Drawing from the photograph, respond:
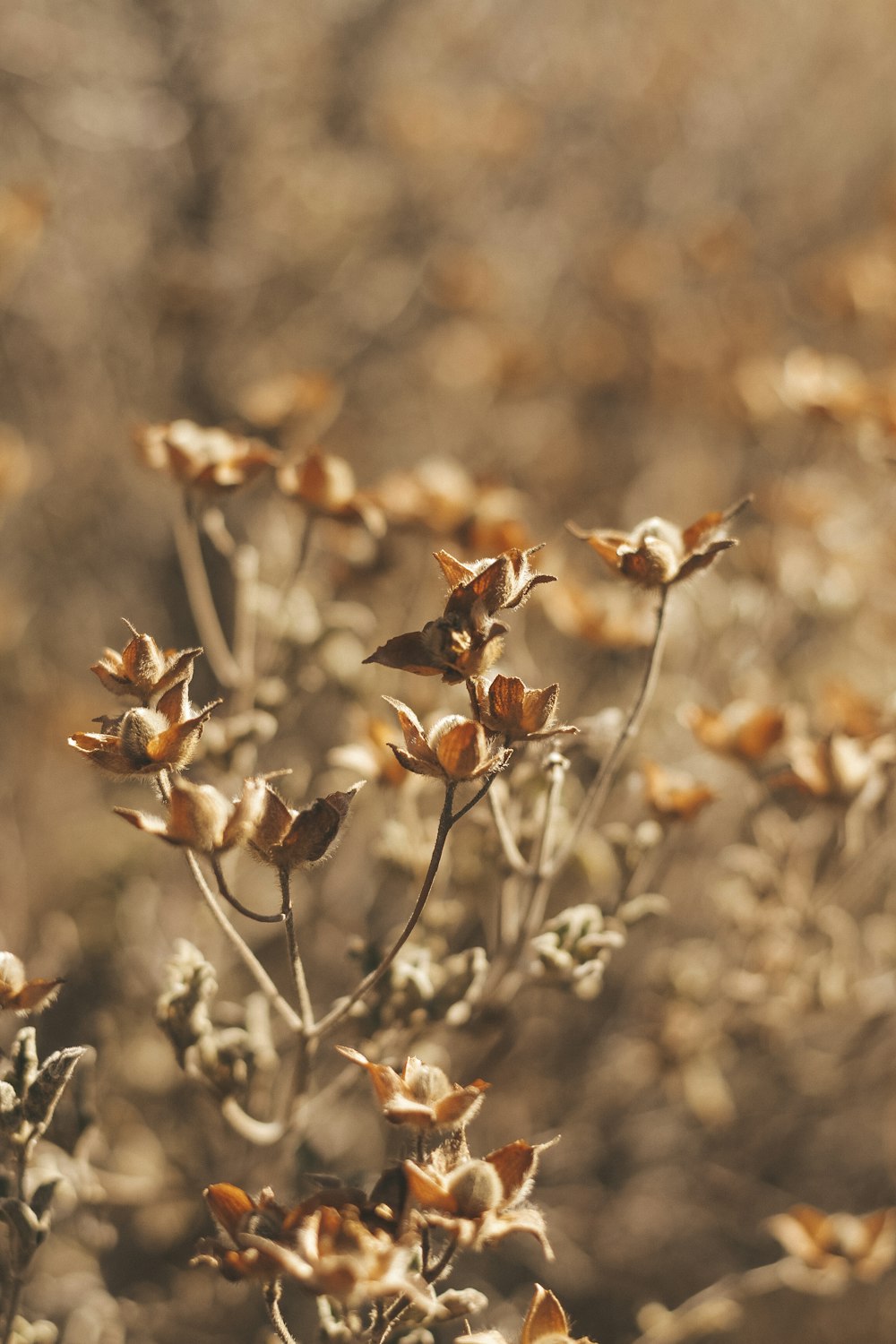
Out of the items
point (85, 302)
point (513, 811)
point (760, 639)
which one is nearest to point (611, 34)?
point (85, 302)

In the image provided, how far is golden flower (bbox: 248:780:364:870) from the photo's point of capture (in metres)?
1.02

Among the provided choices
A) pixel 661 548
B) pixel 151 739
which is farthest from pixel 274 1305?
pixel 661 548

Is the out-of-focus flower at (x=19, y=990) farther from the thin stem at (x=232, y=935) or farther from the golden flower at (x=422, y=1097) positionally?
the golden flower at (x=422, y=1097)

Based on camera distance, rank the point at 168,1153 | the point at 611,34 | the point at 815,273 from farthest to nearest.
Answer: the point at 611,34 < the point at 815,273 < the point at 168,1153

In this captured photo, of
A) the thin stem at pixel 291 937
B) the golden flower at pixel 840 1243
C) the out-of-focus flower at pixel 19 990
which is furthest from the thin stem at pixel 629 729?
the golden flower at pixel 840 1243

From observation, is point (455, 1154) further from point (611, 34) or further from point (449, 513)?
point (611, 34)

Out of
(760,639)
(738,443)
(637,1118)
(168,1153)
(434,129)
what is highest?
(434,129)

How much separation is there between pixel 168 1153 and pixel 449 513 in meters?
1.47

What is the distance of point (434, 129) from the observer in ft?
13.0

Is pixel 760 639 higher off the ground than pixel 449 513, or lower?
lower

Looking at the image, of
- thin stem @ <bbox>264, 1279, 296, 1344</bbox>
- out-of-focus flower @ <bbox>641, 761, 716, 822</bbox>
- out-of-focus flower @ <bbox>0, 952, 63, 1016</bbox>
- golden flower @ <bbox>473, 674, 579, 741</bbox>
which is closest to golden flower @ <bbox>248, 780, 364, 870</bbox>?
golden flower @ <bbox>473, 674, 579, 741</bbox>

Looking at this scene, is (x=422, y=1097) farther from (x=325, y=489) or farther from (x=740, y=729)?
(x=325, y=489)

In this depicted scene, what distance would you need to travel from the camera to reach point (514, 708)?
40.6 inches

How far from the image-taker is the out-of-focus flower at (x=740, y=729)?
1545mm
